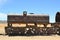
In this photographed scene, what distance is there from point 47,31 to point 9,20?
5.61m

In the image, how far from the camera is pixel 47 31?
30.8m

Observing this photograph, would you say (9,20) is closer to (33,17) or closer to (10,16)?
(10,16)

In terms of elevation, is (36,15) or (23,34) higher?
(36,15)

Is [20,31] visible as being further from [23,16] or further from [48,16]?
[48,16]

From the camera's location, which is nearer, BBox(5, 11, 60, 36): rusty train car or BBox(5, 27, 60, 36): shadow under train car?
BBox(5, 11, 60, 36): rusty train car

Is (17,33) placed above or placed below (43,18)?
below

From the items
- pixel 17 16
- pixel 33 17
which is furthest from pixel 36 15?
pixel 17 16

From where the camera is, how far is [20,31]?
100ft

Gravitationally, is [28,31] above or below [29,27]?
below

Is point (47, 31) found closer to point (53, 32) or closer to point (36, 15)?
point (53, 32)

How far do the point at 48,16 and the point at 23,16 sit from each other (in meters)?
3.49

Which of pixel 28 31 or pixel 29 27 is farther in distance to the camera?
pixel 28 31

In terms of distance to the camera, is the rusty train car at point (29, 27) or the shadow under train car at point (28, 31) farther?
the shadow under train car at point (28, 31)

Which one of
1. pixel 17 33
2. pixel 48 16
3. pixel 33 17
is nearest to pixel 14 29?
pixel 17 33
